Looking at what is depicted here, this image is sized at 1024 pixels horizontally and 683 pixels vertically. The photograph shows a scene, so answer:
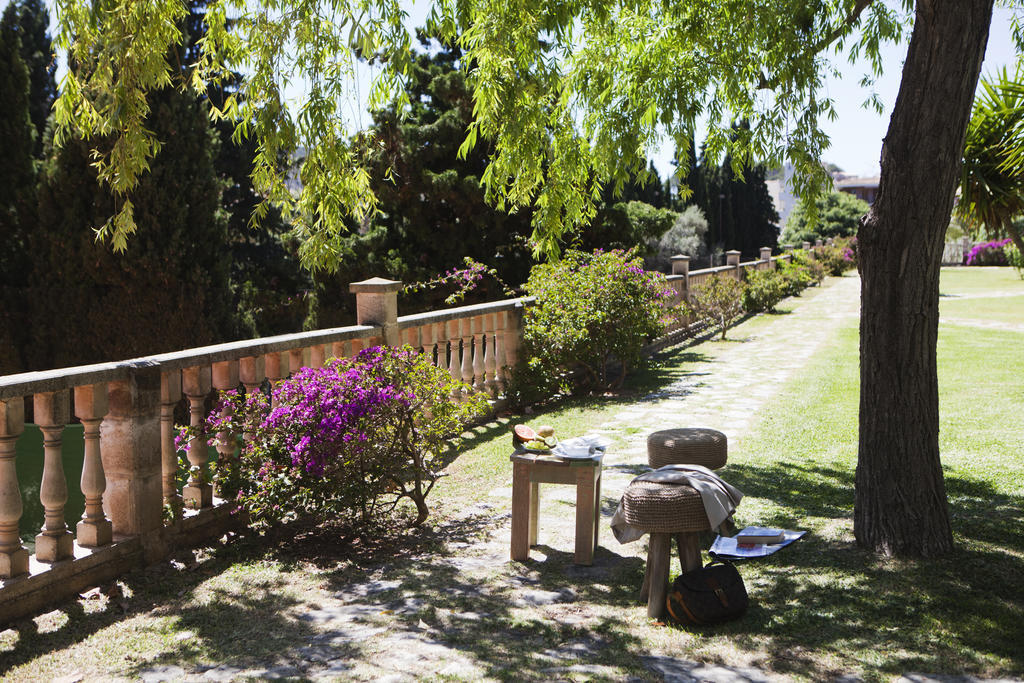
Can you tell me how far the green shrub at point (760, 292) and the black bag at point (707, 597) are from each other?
62.2 ft

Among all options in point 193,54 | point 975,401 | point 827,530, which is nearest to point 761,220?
point 193,54

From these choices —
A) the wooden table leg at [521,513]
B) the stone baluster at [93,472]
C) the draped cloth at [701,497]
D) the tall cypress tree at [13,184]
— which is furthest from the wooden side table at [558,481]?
the tall cypress tree at [13,184]

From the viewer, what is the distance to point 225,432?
222 inches

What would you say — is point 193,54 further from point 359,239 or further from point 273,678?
point 273,678

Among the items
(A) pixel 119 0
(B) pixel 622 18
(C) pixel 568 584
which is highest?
(B) pixel 622 18

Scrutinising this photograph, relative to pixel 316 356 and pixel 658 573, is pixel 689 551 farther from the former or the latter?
pixel 316 356

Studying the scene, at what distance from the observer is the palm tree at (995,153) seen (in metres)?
7.23

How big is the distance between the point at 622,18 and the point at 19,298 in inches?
510

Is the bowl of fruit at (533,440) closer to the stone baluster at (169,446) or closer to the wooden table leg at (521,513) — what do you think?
the wooden table leg at (521,513)

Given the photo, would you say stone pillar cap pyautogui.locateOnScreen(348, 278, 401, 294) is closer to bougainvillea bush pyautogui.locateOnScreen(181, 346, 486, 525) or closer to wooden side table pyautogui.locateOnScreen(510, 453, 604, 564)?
bougainvillea bush pyautogui.locateOnScreen(181, 346, 486, 525)

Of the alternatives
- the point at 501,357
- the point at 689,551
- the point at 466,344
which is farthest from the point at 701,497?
the point at 501,357

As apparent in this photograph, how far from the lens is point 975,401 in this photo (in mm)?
10258

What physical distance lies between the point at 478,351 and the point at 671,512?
18.6ft

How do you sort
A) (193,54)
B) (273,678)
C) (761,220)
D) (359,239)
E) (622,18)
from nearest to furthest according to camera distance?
(273,678) → (622,18) → (359,239) → (193,54) → (761,220)
